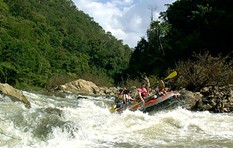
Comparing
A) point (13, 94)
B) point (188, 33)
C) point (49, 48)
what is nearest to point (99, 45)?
point (49, 48)

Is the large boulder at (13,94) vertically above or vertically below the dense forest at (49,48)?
below

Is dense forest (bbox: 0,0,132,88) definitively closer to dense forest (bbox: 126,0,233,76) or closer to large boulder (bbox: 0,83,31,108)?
dense forest (bbox: 126,0,233,76)

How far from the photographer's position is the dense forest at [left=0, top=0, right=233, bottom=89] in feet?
103

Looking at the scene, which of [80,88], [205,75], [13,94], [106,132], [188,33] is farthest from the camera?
[188,33]

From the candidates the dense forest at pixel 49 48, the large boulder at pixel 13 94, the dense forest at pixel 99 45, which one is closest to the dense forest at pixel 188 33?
the dense forest at pixel 99 45

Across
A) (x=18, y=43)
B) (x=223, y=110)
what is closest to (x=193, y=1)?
(x=18, y=43)

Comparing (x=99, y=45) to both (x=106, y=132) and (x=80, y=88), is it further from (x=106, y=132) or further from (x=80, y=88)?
(x=106, y=132)

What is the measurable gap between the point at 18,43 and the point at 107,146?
2559 centimetres

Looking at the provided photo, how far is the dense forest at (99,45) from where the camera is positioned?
3148cm

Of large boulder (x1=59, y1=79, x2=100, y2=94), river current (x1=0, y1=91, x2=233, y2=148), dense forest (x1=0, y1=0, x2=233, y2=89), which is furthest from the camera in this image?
large boulder (x1=59, y1=79, x2=100, y2=94)

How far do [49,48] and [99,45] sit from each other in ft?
91.8

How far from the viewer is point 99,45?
297 ft

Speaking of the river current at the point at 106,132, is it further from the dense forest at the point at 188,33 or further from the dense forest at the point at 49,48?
the dense forest at the point at 49,48

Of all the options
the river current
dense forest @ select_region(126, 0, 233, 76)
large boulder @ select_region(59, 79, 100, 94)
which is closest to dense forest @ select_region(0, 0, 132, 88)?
large boulder @ select_region(59, 79, 100, 94)
